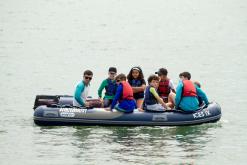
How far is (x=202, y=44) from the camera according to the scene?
47.0 metres

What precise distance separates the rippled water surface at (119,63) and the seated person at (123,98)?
1.85ft

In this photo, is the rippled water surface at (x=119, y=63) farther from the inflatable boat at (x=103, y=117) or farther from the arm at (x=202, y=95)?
the arm at (x=202, y=95)

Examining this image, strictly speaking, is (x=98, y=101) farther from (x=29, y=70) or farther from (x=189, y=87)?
(x=29, y=70)

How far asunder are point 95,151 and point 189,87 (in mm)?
3512

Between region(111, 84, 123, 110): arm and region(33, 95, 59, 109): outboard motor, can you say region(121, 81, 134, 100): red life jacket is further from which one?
region(33, 95, 59, 109): outboard motor

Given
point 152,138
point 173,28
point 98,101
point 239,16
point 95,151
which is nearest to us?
point 95,151

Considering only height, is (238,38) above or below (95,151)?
above

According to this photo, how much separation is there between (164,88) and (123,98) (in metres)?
1.65

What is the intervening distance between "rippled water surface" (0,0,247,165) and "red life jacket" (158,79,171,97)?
1433 mm

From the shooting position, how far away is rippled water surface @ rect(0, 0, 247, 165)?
690 inches

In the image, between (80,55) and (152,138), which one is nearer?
(152,138)

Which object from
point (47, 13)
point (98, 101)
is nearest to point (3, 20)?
point (47, 13)

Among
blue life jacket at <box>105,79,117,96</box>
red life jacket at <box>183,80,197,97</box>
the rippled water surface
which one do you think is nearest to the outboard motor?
the rippled water surface

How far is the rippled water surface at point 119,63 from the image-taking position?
57.5 ft
